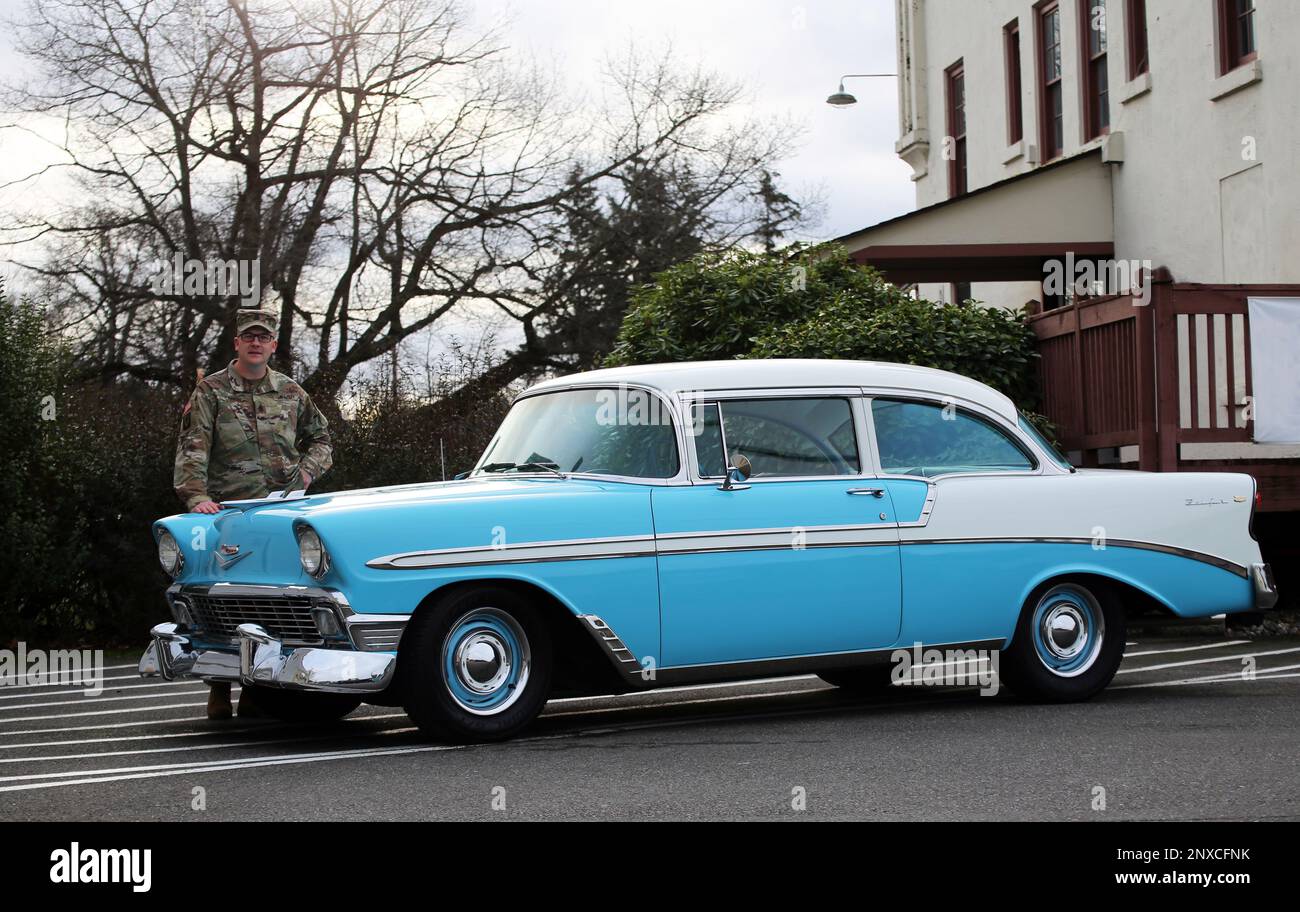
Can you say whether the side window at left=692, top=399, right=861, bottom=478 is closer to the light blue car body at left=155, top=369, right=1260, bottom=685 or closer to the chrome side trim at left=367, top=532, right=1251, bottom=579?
the light blue car body at left=155, top=369, right=1260, bottom=685

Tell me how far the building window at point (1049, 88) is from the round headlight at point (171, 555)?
14.1m

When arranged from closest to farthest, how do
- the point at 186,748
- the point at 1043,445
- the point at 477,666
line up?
the point at 477,666 → the point at 186,748 → the point at 1043,445

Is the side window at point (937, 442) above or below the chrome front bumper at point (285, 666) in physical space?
above

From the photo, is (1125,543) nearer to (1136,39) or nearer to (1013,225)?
(1013,225)

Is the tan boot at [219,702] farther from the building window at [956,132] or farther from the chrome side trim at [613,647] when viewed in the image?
the building window at [956,132]

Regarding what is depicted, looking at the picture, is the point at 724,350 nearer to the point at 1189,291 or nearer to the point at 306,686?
the point at 1189,291

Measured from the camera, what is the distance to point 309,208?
24.9 m

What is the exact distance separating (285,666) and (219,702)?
174 centimetres

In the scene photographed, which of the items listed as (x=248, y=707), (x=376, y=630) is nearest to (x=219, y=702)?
(x=248, y=707)

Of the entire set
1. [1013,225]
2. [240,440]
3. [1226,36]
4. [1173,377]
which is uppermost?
[1226,36]

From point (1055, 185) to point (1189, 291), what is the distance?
19.2 ft

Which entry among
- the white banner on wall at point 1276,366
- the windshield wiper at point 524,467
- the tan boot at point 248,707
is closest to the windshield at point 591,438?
the windshield wiper at point 524,467

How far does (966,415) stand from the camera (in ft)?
28.2

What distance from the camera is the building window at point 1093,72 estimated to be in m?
18.5
